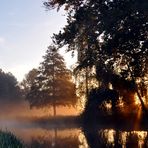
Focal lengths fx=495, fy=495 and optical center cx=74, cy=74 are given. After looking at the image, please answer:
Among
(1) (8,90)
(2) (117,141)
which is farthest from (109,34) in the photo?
(1) (8,90)

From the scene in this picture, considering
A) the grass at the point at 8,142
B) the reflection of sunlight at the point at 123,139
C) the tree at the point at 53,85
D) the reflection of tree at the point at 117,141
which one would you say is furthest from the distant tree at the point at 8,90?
the grass at the point at 8,142

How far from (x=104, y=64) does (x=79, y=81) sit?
149 ft

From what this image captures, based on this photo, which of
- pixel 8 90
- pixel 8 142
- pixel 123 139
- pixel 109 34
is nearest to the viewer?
pixel 8 142

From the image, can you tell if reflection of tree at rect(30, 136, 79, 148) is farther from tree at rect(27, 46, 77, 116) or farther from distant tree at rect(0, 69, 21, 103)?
distant tree at rect(0, 69, 21, 103)

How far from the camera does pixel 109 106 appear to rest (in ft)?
187

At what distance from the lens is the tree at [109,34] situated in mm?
30125

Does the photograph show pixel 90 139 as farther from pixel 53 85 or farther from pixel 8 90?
pixel 8 90

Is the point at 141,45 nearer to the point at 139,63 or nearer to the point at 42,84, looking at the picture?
the point at 139,63

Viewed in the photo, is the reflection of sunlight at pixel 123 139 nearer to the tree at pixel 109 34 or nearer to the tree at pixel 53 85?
the tree at pixel 109 34

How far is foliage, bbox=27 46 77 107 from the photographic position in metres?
93.5

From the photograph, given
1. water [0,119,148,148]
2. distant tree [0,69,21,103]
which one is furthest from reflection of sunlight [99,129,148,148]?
distant tree [0,69,21,103]

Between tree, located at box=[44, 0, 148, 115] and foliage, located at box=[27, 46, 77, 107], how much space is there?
58146mm

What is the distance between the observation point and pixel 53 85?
9475 cm

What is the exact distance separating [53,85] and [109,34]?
211 feet
